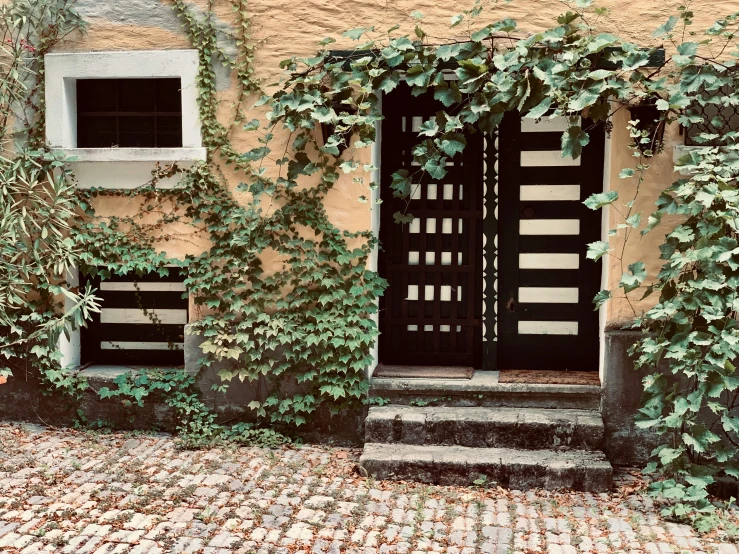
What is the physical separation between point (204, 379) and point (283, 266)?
110cm

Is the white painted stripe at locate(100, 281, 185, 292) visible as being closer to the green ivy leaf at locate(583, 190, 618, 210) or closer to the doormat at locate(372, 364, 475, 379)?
the doormat at locate(372, 364, 475, 379)

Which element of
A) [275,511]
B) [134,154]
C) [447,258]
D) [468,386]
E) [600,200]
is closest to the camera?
[275,511]

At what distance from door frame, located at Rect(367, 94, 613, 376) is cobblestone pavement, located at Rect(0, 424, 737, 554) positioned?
1.16 m

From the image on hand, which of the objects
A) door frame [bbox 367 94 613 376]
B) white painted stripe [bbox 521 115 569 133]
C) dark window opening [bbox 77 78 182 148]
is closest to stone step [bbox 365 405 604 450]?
door frame [bbox 367 94 613 376]

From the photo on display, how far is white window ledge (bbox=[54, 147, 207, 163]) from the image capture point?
6227 millimetres

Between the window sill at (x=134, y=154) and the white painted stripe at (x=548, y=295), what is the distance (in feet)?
9.28

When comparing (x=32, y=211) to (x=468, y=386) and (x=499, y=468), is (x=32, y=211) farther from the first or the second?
(x=499, y=468)

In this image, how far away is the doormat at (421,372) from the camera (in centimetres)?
643

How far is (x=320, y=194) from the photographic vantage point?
624cm

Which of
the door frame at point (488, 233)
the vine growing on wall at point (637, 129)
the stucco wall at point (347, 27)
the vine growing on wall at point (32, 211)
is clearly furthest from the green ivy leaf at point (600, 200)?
the vine growing on wall at point (32, 211)

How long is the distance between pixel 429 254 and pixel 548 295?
1042 mm

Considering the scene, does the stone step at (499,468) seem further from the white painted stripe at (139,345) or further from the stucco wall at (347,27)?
the white painted stripe at (139,345)

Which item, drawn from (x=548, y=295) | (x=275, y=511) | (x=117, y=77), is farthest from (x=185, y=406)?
(x=548, y=295)

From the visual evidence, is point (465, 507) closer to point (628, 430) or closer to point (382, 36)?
point (628, 430)
